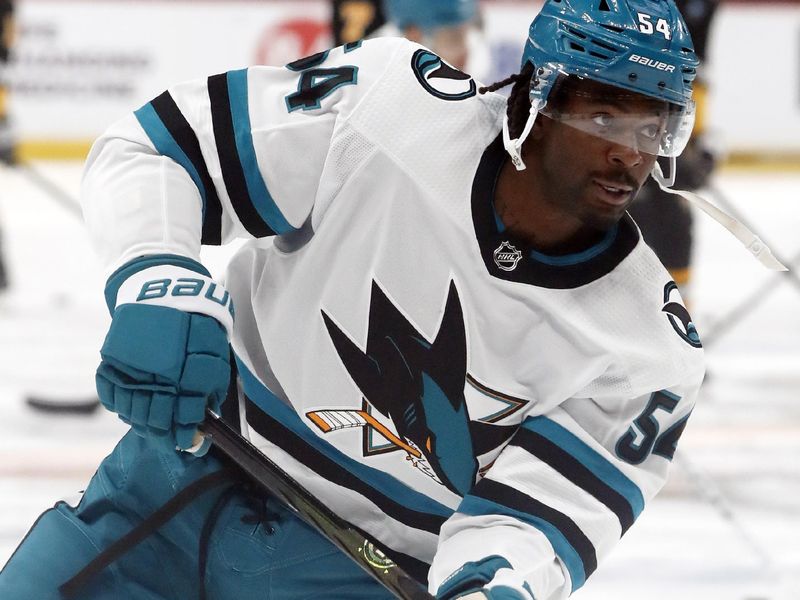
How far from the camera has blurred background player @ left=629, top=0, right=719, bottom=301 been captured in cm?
322

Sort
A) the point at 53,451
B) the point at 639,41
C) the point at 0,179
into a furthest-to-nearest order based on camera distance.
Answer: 1. the point at 0,179
2. the point at 53,451
3. the point at 639,41

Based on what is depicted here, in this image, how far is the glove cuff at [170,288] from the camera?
130 cm

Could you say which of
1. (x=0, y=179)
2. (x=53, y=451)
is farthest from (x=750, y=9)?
(x=53, y=451)

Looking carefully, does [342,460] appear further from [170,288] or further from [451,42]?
[451,42]

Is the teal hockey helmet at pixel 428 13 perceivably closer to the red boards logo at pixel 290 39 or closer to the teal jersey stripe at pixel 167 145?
the teal jersey stripe at pixel 167 145

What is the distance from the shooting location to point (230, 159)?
1453mm

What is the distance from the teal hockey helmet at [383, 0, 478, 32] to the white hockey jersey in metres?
1.95

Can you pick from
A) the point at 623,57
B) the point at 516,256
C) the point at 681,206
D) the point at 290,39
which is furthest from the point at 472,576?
the point at 290,39

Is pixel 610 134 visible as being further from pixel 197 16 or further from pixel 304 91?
pixel 197 16

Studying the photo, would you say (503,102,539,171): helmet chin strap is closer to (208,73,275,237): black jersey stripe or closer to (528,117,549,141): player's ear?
(528,117,549,141): player's ear

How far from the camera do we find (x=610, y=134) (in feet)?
4.55

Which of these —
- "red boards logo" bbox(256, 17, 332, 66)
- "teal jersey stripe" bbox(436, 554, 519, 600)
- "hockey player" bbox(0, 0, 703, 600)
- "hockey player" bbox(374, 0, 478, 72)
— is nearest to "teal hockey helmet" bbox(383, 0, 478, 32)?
"hockey player" bbox(374, 0, 478, 72)

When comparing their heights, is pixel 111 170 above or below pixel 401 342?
above

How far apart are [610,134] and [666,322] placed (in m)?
0.23
